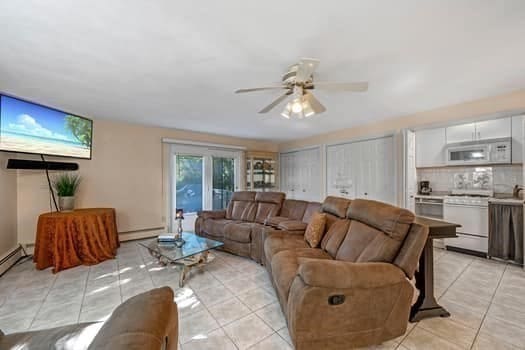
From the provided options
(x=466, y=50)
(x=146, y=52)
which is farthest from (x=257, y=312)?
(x=466, y=50)

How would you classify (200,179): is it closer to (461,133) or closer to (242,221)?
(242,221)

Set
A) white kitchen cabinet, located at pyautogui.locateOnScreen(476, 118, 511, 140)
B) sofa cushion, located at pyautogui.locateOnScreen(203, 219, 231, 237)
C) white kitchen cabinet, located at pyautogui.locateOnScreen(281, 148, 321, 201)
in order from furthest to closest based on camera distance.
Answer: white kitchen cabinet, located at pyautogui.locateOnScreen(281, 148, 321, 201)
sofa cushion, located at pyautogui.locateOnScreen(203, 219, 231, 237)
white kitchen cabinet, located at pyautogui.locateOnScreen(476, 118, 511, 140)

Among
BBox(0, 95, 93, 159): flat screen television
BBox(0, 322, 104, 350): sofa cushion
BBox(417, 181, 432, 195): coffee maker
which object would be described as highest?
BBox(0, 95, 93, 159): flat screen television

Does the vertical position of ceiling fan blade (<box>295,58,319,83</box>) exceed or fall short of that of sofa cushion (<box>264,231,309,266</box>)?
it exceeds it

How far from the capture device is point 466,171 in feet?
12.1

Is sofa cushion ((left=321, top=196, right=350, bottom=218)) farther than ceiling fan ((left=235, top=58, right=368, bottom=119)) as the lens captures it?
Yes

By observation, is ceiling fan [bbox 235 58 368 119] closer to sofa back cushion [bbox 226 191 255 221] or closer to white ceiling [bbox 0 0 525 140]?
white ceiling [bbox 0 0 525 140]

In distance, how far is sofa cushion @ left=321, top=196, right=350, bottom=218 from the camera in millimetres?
2504

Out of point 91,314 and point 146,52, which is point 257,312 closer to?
point 91,314

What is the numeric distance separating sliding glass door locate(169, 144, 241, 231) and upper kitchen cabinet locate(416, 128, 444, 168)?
3.92m

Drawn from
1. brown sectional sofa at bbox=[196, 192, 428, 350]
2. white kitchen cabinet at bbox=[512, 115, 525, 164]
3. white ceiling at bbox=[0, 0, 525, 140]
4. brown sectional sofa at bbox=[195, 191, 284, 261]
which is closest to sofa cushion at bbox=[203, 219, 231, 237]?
brown sectional sofa at bbox=[195, 191, 284, 261]

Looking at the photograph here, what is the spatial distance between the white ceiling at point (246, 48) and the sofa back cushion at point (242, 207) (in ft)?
6.09

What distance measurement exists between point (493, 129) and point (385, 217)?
115 inches

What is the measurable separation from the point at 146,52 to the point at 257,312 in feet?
8.07
